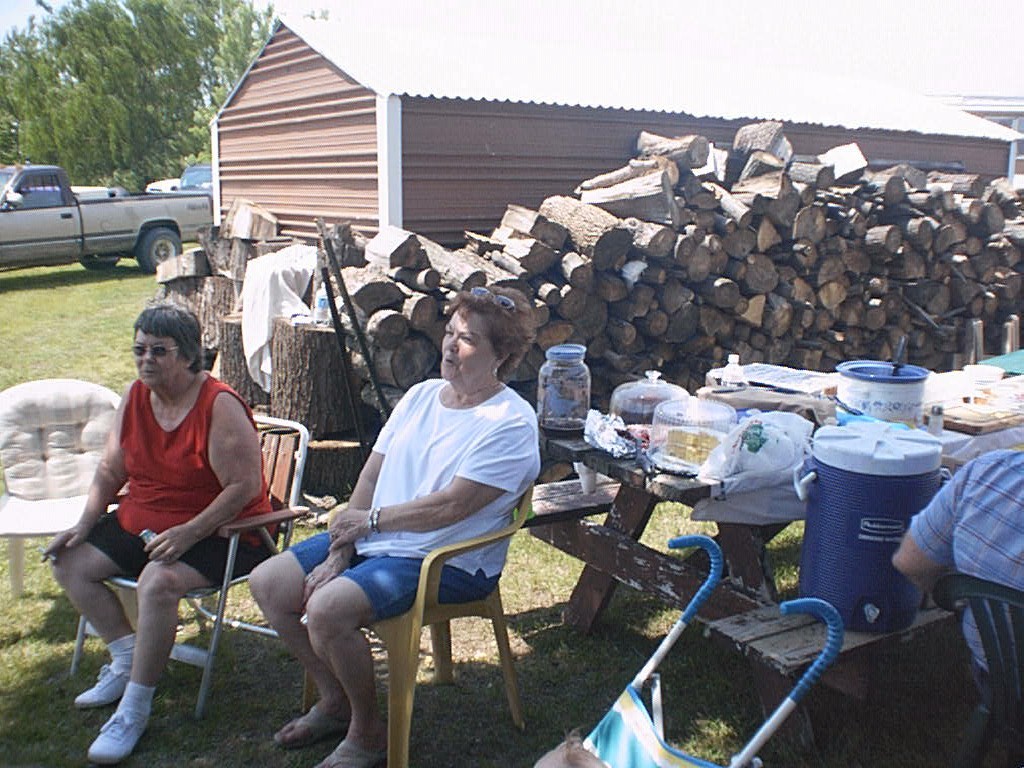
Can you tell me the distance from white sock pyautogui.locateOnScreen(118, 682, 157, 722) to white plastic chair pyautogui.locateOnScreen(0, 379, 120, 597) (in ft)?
3.36

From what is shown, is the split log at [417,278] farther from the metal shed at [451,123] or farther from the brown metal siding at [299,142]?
the brown metal siding at [299,142]

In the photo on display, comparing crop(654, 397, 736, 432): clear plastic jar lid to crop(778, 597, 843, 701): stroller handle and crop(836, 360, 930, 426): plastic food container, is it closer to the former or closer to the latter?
crop(836, 360, 930, 426): plastic food container

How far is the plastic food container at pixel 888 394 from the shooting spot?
3143 millimetres

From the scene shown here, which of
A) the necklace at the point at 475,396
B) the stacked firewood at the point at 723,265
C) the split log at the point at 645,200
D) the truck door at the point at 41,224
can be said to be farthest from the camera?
the truck door at the point at 41,224

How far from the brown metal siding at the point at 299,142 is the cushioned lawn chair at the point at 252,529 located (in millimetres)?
4239

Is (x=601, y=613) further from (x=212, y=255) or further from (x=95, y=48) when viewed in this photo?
(x=95, y=48)

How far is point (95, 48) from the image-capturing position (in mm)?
27344

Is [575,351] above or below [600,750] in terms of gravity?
above

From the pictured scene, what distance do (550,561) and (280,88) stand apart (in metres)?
6.49

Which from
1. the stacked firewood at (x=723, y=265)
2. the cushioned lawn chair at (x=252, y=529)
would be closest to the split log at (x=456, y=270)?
the stacked firewood at (x=723, y=265)

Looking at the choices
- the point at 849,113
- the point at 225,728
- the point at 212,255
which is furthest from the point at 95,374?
the point at 849,113

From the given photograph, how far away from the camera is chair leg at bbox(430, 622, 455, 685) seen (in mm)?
3145

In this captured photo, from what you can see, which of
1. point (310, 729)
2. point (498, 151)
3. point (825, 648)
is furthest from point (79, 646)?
point (498, 151)

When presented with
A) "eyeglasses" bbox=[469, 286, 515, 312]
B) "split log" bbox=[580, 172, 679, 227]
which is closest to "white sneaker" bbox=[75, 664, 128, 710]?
"eyeglasses" bbox=[469, 286, 515, 312]
